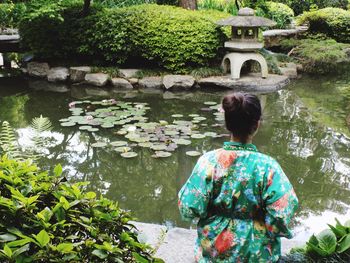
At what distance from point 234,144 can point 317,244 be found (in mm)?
848

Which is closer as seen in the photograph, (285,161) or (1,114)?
(285,161)

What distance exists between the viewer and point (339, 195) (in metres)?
4.50

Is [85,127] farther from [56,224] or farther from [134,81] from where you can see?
[56,224]

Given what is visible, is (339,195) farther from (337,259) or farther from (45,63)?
(45,63)

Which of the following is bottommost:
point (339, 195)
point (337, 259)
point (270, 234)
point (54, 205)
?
point (339, 195)

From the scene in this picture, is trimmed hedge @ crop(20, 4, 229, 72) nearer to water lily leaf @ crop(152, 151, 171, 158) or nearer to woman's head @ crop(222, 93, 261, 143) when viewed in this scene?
water lily leaf @ crop(152, 151, 171, 158)

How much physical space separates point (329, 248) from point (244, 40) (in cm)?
695

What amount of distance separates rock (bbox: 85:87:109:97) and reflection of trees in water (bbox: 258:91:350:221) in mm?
2911

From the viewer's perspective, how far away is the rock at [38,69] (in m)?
9.66

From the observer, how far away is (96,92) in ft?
27.8

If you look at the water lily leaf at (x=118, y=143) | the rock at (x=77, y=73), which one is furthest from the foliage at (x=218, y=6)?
the water lily leaf at (x=118, y=143)

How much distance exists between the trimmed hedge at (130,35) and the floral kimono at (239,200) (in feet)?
23.5

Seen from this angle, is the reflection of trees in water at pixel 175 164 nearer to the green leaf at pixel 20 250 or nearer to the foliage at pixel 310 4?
the green leaf at pixel 20 250

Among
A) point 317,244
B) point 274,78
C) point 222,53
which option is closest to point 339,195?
point 317,244
